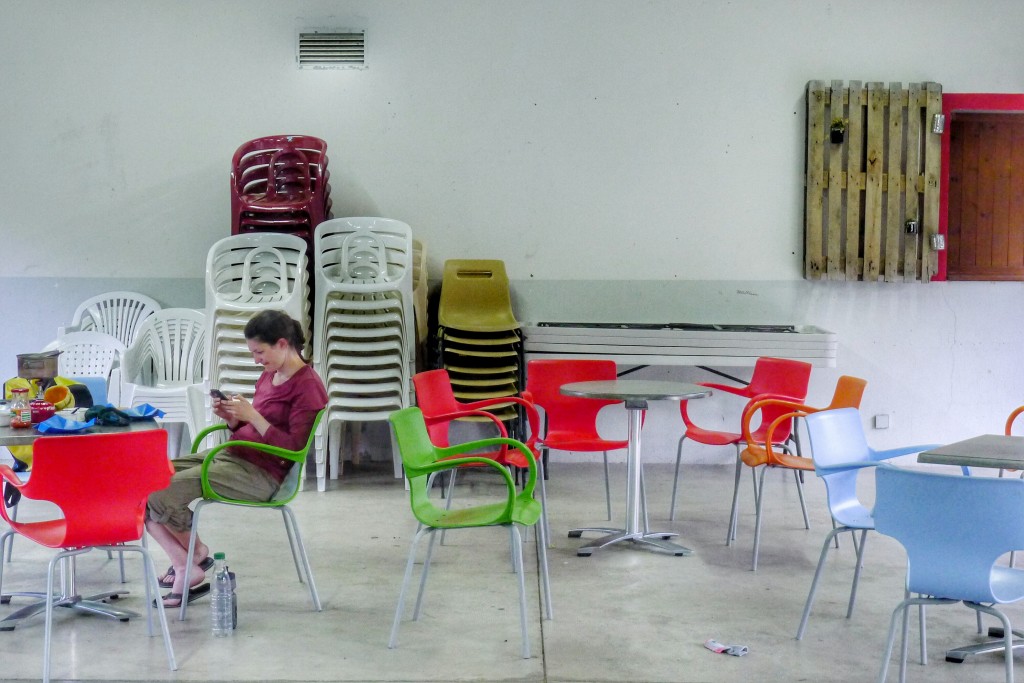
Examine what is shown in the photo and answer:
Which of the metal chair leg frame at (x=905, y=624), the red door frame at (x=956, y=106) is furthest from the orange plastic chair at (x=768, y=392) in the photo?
the metal chair leg frame at (x=905, y=624)

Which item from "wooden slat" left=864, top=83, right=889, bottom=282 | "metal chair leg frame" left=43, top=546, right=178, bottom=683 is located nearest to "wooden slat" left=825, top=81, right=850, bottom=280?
"wooden slat" left=864, top=83, right=889, bottom=282

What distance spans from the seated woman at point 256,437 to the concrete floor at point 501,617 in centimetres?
33

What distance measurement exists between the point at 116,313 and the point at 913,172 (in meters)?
5.81

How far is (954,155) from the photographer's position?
7648mm

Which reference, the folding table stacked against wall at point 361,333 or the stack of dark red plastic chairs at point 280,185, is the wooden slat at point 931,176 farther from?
the stack of dark red plastic chairs at point 280,185

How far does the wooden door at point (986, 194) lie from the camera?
25.0ft

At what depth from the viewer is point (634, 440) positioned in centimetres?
502

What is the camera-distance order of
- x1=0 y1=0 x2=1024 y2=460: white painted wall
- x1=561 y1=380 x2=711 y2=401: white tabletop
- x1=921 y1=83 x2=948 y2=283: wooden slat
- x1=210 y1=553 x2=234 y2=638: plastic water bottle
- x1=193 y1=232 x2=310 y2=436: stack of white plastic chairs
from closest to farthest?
x1=210 y1=553 x2=234 y2=638: plastic water bottle, x1=561 y1=380 x2=711 y2=401: white tabletop, x1=193 y1=232 x2=310 y2=436: stack of white plastic chairs, x1=921 y1=83 x2=948 y2=283: wooden slat, x1=0 y1=0 x2=1024 y2=460: white painted wall

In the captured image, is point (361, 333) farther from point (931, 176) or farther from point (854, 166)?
point (931, 176)

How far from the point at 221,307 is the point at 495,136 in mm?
2336

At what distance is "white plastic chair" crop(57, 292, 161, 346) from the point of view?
24.4ft

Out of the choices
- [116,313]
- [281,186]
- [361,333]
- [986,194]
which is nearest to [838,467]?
[361,333]

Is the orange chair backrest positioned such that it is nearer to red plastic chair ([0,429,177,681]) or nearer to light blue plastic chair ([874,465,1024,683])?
light blue plastic chair ([874,465,1024,683])

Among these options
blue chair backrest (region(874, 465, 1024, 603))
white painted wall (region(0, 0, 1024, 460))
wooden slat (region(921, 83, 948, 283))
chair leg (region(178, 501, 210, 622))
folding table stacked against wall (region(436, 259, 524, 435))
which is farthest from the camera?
white painted wall (region(0, 0, 1024, 460))
